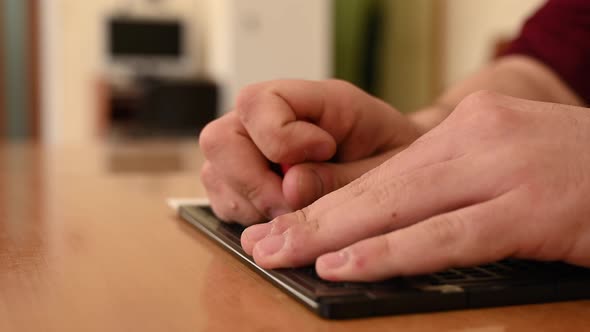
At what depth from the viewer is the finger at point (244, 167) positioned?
0.57m

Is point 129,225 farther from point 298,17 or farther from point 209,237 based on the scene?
point 298,17

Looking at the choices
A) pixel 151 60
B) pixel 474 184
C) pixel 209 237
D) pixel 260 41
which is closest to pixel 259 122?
pixel 209 237

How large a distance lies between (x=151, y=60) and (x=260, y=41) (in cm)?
122

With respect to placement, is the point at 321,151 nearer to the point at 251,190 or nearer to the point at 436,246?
the point at 251,190

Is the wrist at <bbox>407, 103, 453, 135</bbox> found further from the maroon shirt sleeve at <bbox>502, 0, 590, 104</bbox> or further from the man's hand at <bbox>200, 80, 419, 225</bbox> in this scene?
the maroon shirt sleeve at <bbox>502, 0, 590, 104</bbox>

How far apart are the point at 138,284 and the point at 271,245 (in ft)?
0.26

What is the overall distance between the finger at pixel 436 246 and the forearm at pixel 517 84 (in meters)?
0.59

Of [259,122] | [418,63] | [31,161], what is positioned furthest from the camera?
[418,63]

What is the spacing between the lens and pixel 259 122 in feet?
1.78

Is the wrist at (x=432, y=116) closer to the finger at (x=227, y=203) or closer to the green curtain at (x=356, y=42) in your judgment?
the finger at (x=227, y=203)

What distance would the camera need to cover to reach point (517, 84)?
1.07m

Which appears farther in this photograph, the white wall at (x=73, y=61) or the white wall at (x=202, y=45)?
the white wall at (x=73, y=61)

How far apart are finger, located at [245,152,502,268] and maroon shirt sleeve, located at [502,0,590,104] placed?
88cm

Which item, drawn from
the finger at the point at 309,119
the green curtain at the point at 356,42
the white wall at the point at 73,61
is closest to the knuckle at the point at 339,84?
the finger at the point at 309,119
